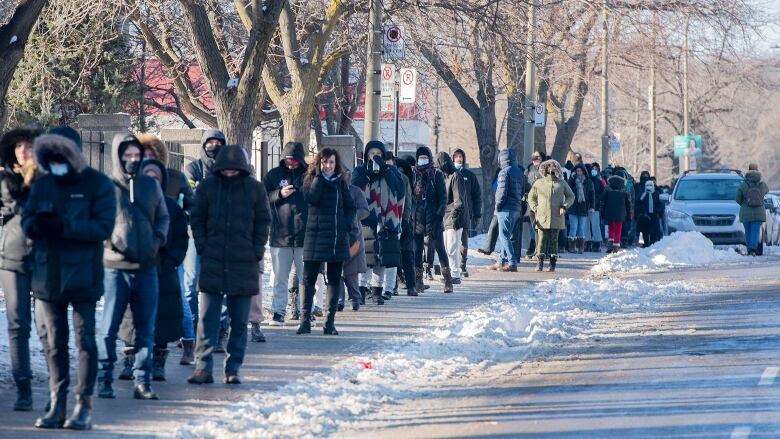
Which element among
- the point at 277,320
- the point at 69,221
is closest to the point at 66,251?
the point at 69,221

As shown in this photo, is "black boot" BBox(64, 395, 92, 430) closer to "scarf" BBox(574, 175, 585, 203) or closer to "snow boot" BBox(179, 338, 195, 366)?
"snow boot" BBox(179, 338, 195, 366)

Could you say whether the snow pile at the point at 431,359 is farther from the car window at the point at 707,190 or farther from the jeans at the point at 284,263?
the car window at the point at 707,190

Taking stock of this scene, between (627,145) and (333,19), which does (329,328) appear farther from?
(627,145)

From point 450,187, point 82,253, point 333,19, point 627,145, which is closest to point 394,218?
point 450,187

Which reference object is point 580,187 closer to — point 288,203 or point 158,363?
point 288,203

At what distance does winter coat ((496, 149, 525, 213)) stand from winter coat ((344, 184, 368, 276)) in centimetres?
544

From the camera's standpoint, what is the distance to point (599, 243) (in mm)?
29953

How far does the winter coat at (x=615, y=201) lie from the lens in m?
29.0

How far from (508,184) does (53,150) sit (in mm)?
13640

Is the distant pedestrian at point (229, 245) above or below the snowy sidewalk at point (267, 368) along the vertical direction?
above

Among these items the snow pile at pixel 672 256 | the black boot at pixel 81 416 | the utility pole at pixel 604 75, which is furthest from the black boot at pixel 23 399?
the utility pole at pixel 604 75

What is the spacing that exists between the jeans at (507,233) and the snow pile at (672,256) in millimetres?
1911

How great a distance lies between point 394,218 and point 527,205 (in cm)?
829

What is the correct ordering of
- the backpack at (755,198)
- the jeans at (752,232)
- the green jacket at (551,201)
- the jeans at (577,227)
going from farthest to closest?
the jeans at (752,232) → the jeans at (577,227) → the backpack at (755,198) → the green jacket at (551,201)
